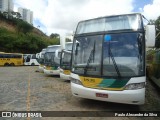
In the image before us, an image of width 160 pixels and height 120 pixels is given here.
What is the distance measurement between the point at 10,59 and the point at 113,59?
39.6 metres

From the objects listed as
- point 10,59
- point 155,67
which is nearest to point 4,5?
point 10,59

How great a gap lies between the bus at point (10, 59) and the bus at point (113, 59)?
123 feet

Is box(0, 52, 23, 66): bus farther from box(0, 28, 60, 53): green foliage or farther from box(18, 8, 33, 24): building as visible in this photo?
box(18, 8, 33, 24): building

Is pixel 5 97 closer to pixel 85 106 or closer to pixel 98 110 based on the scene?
pixel 85 106

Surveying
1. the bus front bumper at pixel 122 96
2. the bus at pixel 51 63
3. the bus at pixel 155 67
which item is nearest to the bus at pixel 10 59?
the bus at pixel 51 63

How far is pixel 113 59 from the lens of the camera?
8.07m

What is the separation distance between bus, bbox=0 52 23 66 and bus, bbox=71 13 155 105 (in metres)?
37.6

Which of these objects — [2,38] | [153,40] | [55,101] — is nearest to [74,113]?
[55,101]

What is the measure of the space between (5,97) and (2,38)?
5407 centimetres

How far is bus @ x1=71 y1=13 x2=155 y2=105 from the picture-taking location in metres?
7.71

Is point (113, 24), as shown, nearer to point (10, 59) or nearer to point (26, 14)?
point (10, 59)

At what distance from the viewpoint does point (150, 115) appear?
7984 millimetres

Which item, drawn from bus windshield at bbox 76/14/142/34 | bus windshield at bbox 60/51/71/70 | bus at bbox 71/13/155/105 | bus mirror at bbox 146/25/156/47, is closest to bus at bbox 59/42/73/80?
bus windshield at bbox 60/51/71/70

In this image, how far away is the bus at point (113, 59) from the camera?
7.71 m
